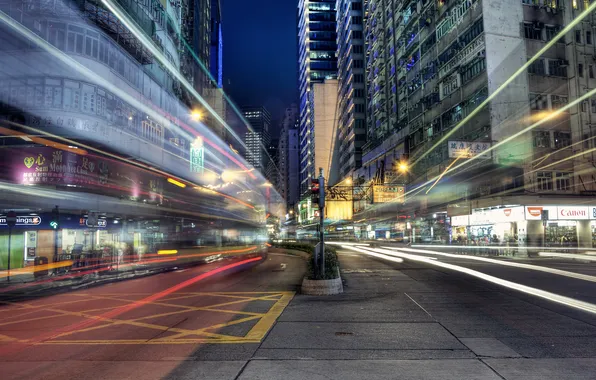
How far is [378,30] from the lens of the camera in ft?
242

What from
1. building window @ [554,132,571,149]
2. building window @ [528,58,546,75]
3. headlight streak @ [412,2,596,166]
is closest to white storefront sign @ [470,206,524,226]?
building window @ [554,132,571,149]

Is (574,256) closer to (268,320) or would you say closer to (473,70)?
(473,70)

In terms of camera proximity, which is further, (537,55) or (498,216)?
(537,55)

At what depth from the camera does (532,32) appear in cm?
3941

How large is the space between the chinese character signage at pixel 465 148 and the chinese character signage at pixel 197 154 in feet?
95.0

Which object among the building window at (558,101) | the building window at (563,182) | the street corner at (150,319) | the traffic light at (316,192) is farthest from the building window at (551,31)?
the street corner at (150,319)

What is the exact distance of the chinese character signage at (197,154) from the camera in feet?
164

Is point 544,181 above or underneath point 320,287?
above

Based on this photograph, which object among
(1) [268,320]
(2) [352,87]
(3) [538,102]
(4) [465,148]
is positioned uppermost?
(2) [352,87]

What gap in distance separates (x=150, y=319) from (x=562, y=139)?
38.2 metres

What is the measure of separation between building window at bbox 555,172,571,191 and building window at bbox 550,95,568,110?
590 cm

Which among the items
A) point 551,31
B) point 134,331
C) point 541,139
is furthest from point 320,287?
point 551,31

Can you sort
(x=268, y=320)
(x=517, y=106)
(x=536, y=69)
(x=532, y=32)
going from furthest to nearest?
(x=532, y=32) → (x=536, y=69) → (x=517, y=106) → (x=268, y=320)

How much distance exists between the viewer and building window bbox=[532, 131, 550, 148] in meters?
37.1
